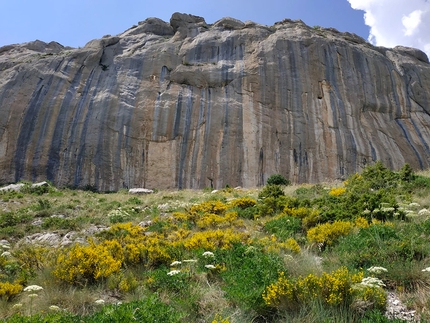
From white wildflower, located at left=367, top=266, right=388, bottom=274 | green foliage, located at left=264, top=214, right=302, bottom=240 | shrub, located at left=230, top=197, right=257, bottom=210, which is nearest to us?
white wildflower, located at left=367, top=266, right=388, bottom=274

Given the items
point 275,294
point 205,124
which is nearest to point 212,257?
point 275,294

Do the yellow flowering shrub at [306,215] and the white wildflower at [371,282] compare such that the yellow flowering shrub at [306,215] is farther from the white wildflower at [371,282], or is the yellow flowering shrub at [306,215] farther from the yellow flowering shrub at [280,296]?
the yellow flowering shrub at [280,296]

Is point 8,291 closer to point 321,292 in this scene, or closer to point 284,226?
point 321,292

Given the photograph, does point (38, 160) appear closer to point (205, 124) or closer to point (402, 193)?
point (205, 124)

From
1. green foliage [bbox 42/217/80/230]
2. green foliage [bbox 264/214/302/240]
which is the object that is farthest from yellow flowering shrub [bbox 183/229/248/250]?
green foliage [bbox 42/217/80/230]

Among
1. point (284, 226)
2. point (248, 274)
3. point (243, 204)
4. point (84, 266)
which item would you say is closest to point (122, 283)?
point (84, 266)

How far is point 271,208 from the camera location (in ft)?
33.3

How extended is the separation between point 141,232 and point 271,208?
3.79 meters

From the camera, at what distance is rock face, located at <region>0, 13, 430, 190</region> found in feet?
86.0

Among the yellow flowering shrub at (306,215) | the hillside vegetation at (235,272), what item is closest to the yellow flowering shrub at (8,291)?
the hillside vegetation at (235,272)

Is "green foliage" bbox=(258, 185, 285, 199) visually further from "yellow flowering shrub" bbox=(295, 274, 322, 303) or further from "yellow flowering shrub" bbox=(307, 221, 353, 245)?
"yellow flowering shrub" bbox=(295, 274, 322, 303)

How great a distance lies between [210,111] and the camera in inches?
1112

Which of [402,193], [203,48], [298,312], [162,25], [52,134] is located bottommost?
[298,312]

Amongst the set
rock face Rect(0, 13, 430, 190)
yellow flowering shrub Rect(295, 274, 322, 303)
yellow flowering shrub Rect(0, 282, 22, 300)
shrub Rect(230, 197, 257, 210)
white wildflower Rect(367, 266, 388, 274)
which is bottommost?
yellow flowering shrub Rect(0, 282, 22, 300)
